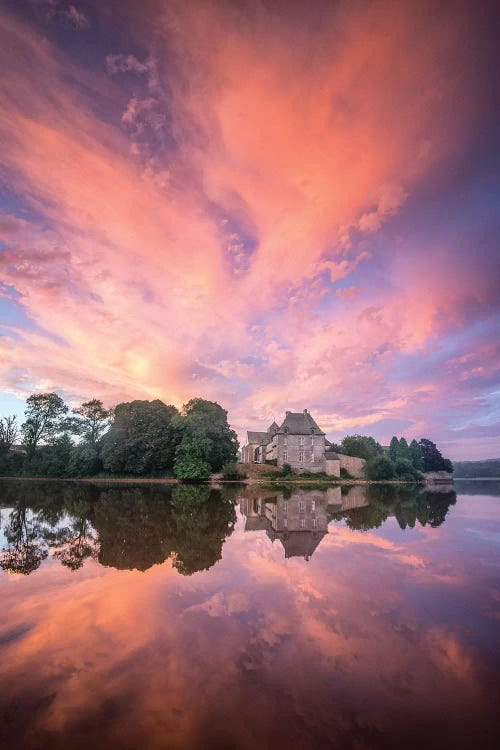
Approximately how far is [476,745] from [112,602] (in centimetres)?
496

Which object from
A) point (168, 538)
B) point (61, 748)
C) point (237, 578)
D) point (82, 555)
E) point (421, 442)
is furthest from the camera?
point (421, 442)

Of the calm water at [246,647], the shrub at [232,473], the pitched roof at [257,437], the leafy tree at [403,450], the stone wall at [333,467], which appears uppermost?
the pitched roof at [257,437]

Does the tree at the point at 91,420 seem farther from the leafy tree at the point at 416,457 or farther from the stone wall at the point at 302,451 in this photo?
the leafy tree at the point at 416,457

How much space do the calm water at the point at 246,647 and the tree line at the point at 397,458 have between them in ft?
149

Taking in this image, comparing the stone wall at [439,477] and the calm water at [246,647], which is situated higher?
the stone wall at [439,477]

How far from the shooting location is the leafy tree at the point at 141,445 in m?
49.2

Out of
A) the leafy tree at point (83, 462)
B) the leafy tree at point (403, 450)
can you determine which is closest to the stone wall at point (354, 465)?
the leafy tree at point (403, 450)

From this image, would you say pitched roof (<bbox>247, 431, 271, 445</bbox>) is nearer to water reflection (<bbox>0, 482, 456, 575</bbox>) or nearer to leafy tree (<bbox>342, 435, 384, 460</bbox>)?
leafy tree (<bbox>342, 435, 384, 460</bbox>)

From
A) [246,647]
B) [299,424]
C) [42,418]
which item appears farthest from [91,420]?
[246,647]

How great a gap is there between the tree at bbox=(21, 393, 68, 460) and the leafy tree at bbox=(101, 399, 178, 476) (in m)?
18.7

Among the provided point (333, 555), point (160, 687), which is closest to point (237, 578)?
point (333, 555)

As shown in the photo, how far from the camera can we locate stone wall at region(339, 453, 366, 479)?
174 ft

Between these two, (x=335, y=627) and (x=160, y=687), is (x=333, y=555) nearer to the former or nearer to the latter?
(x=335, y=627)

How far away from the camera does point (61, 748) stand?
2621mm
